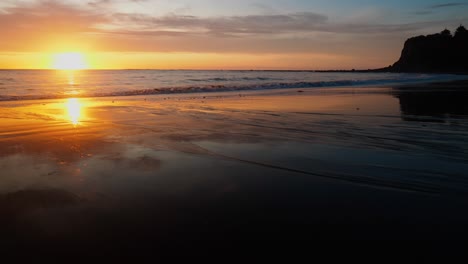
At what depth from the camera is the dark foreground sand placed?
3504 mm

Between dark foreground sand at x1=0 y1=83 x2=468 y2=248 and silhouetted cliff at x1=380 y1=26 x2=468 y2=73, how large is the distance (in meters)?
95.3

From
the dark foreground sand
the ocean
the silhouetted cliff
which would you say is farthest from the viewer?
the silhouetted cliff

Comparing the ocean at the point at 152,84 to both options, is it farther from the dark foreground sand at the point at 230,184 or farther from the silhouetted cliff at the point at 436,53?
the silhouetted cliff at the point at 436,53

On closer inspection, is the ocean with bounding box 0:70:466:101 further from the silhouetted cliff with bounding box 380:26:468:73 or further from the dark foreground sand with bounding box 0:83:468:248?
the silhouetted cliff with bounding box 380:26:468:73

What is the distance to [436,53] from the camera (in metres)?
100

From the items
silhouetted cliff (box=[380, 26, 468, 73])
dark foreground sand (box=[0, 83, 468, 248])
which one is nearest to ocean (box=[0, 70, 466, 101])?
dark foreground sand (box=[0, 83, 468, 248])

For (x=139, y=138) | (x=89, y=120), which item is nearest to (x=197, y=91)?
(x=89, y=120)

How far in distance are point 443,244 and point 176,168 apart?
3685 mm

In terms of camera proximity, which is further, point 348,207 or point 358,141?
point 358,141

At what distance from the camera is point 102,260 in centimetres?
298

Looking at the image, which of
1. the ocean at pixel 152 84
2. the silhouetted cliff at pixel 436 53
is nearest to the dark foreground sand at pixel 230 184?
the ocean at pixel 152 84

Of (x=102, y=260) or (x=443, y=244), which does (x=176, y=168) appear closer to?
(x=102, y=260)

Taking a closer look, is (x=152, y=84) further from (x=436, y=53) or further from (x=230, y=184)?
(x=436, y=53)

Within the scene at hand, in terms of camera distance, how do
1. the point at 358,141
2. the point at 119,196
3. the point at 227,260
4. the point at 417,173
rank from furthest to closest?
the point at 358,141, the point at 417,173, the point at 119,196, the point at 227,260
